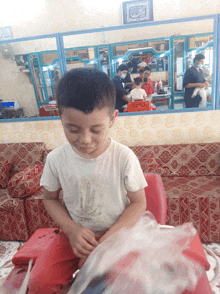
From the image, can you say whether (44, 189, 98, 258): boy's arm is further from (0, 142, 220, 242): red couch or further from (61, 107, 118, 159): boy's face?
(0, 142, 220, 242): red couch

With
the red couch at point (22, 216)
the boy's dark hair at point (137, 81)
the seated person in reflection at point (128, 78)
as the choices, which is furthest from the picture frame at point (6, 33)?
the red couch at point (22, 216)

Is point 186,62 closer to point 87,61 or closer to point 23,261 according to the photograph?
point 87,61

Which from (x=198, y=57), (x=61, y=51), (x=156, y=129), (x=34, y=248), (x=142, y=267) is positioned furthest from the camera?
(x=156, y=129)

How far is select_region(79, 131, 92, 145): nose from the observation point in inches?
26.8

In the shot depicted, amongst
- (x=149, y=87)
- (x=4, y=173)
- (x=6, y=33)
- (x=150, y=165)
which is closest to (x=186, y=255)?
(x=150, y=165)

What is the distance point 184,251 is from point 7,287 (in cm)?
55

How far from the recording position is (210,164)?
232 centimetres

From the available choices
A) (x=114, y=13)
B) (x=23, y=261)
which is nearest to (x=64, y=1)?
(x=114, y=13)

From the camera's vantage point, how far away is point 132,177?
2.66 feet

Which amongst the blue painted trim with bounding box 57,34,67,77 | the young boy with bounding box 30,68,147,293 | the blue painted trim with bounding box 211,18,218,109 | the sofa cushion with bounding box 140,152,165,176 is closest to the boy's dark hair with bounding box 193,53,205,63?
the blue painted trim with bounding box 211,18,218,109

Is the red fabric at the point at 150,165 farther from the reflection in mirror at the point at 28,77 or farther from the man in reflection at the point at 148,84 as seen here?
the reflection in mirror at the point at 28,77

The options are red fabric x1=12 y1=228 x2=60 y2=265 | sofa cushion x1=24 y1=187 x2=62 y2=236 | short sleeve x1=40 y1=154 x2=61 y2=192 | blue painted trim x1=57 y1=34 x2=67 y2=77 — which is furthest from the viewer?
blue painted trim x1=57 y1=34 x2=67 y2=77

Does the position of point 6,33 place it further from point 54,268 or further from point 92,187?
point 54,268

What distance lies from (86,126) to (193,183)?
177 cm
